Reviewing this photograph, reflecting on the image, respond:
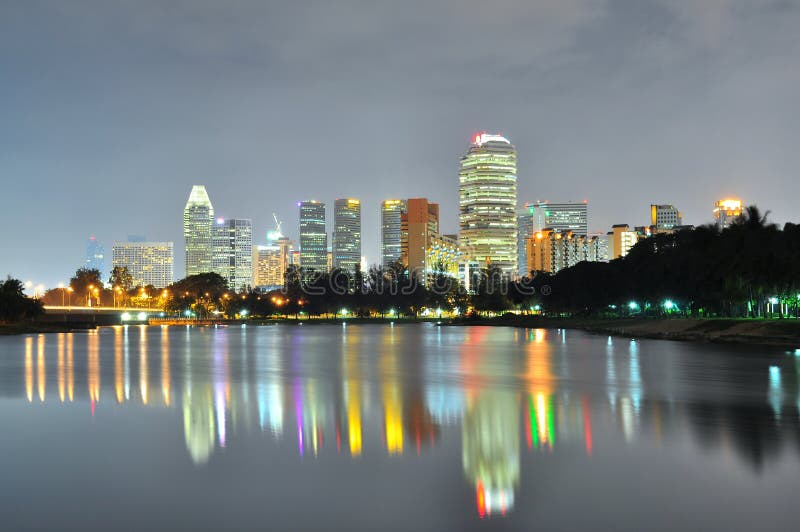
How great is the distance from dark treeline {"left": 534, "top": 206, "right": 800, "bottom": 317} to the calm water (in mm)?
38043

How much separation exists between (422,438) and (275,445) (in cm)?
347

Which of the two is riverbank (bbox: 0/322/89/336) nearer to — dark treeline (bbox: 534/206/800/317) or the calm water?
the calm water

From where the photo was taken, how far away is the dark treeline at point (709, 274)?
66.6 metres

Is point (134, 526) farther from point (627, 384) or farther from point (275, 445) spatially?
point (627, 384)

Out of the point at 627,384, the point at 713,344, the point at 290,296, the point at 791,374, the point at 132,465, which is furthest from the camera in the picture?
the point at 290,296

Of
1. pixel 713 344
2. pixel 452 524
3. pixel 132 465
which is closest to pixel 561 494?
pixel 452 524

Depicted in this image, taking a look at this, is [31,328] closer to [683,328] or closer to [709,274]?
[683,328]

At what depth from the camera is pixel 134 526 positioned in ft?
36.9

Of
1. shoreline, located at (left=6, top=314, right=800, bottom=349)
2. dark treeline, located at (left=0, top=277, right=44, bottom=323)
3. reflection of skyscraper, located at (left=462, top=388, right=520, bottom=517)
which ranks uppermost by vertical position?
dark treeline, located at (left=0, top=277, right=44, bottom=323)

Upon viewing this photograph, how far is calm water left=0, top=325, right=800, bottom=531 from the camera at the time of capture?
11719mm

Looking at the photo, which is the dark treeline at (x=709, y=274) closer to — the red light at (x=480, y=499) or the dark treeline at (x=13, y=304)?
the red light at (x=480, y=499)

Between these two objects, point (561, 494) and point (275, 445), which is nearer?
point (561, 494)

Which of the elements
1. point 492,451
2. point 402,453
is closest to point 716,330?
point 492,451

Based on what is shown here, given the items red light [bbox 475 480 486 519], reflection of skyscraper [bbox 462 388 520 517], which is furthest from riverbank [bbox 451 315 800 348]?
red light [bbox 475 480 486 519]
